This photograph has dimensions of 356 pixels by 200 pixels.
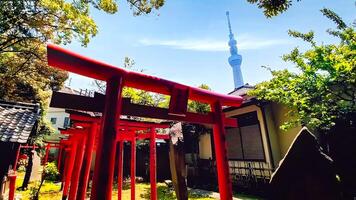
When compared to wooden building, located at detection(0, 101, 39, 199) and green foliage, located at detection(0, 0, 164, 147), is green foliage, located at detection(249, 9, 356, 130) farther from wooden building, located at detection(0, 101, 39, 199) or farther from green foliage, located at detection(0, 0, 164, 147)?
wooden building, located at detection(0, 101, 39, 199)

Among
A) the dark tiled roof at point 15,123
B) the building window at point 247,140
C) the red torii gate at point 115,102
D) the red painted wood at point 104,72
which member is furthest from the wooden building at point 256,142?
the dark tiled roof at point 15,123

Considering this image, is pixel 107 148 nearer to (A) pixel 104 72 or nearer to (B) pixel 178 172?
(A) pixel 104 72

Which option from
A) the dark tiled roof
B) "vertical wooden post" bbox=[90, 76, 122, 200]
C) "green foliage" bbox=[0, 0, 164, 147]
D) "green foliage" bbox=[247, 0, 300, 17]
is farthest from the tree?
"vertical wooden post" bbox=[90, 76, 122, 200]

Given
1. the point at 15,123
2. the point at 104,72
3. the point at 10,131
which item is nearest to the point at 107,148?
the point at 104,72

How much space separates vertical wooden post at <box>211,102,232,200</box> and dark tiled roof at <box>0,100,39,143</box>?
250 inches

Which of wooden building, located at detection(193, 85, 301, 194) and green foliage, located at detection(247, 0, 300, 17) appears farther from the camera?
wooden building, located at detection(193, 85, 301, 194)

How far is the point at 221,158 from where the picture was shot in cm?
371

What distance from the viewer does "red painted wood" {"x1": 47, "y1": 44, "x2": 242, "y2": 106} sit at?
7.84 feet

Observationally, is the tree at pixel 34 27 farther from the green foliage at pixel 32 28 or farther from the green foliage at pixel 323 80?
the green foliage at pixel 323 80

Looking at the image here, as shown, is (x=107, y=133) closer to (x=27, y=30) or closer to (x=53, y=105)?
(x=53, y=105)

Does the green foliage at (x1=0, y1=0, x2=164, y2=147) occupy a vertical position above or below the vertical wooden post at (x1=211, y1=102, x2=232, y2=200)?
above

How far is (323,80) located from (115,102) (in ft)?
22.9

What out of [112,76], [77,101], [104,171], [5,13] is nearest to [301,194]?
[104,171]

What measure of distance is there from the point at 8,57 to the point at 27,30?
445 cm
